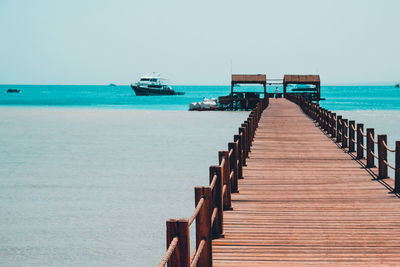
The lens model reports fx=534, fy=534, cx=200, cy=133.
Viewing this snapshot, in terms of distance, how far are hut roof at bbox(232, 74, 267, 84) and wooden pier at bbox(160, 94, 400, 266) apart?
5523 centimetres

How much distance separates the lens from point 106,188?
22516 millimetres

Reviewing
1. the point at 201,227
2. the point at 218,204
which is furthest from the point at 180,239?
the point at 218,204

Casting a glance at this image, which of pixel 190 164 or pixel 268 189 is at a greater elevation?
pixel 268 189

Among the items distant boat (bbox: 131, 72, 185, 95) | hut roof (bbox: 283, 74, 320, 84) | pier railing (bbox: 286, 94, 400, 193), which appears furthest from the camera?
distant boat (bbox: 131, 72, 185, 95)

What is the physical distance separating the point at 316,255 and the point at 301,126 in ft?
66.0

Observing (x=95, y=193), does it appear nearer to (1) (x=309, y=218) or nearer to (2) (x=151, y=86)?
(1) (x=309, y=218)

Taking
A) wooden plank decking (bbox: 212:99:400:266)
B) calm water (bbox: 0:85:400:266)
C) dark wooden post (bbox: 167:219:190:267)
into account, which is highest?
dark wooden post (bbox: 167:219:190:267)

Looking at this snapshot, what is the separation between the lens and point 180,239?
13.1ft

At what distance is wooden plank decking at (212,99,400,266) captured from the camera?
6.28m

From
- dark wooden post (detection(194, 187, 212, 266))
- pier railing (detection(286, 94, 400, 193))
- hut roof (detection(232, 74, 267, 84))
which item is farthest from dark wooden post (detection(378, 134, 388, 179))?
hut roof (detection(232, 74, 267, 84))

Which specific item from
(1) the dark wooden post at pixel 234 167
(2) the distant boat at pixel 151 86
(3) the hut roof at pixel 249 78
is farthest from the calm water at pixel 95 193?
(2) the distant boat at pixel 151 86

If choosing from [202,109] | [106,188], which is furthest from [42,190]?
[202,109]

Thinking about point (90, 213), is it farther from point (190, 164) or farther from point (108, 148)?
point (108, 148)

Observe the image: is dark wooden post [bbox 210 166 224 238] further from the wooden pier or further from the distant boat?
the distant boat
